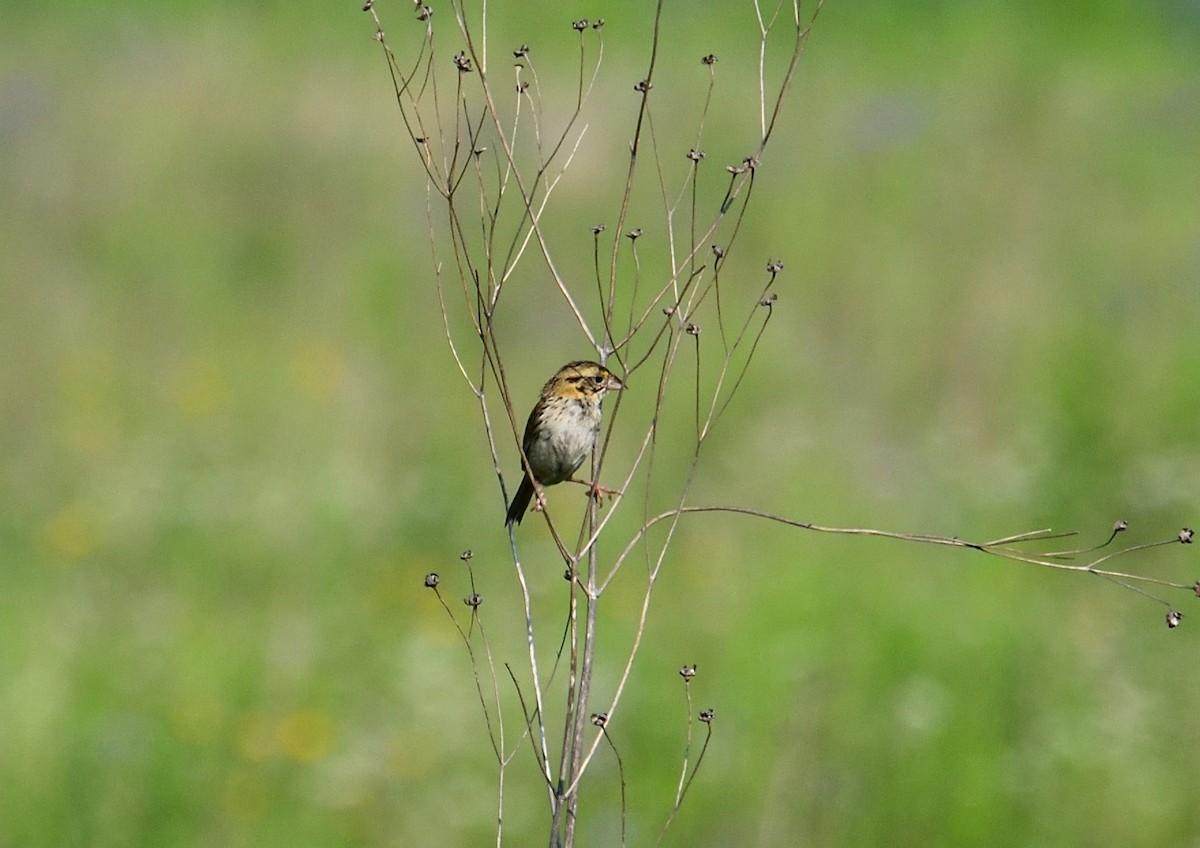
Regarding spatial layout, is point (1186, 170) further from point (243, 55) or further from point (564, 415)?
point (564, 415)

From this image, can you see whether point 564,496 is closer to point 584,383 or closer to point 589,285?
point 589,285

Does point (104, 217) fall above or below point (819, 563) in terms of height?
above

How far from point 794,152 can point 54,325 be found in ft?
19.7

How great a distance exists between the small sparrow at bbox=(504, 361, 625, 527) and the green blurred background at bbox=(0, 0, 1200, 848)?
1419 mm

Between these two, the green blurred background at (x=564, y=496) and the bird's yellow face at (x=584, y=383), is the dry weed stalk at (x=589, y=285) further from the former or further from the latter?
the green blurred background at (x=564, y=496)

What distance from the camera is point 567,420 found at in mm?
4469

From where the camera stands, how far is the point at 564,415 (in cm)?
448

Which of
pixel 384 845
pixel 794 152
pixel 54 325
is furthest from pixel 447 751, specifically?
pixel 794 152

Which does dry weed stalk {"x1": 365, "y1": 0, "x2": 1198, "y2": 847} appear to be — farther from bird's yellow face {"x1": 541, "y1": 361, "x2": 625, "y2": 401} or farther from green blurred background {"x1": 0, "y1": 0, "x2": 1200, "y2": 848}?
green blurred background {"x1": 0, "y1": 0, "x2": 1200, "y2": 848}

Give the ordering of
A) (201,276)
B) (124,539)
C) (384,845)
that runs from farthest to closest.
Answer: (201,276) → (124,539) → (384,845)

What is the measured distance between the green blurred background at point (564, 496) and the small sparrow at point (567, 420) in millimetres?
1419

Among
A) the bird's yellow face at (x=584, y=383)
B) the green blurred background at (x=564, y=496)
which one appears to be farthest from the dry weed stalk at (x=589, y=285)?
the green blurred background at (x=564, y=496)

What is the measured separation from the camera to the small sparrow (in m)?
4.43

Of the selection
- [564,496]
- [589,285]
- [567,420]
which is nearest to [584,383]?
[567,420]
